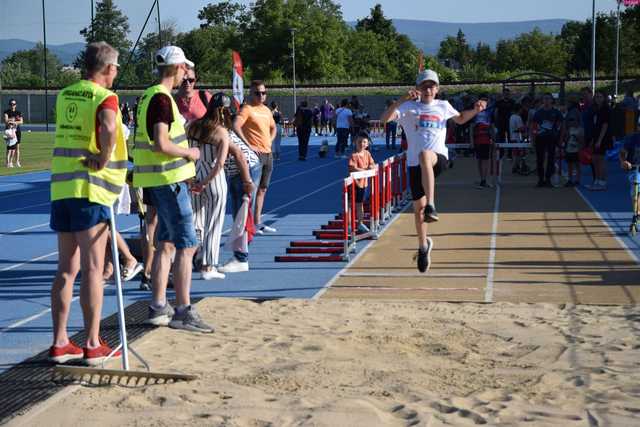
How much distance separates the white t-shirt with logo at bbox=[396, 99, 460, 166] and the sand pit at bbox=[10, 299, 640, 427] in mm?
1994

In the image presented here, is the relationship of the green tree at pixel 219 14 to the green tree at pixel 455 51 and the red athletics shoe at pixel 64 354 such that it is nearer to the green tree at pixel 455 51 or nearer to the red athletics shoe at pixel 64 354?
the green tree at pixel 455 51

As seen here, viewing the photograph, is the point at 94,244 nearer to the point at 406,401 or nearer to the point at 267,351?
the point at 267,351

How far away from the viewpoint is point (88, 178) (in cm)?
696

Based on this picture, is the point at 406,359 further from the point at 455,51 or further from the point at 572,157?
the point at 455,51

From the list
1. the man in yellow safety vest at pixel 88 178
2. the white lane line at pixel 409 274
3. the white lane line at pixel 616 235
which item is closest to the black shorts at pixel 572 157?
the white lane line at pixel 616 235

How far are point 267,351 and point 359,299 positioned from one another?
→ 235 cm

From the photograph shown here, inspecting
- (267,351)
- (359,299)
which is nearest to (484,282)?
(359,299)

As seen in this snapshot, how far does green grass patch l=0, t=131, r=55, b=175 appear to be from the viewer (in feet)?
97.7

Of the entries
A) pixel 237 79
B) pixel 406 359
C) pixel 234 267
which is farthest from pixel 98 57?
pixel 237 79

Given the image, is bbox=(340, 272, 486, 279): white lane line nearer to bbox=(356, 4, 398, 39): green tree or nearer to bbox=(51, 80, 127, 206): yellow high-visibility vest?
bbox=(51, 80, 127, 206): yellow high-visibility vest

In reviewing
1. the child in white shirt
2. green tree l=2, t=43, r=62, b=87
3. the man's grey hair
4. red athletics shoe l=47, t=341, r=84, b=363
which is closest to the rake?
red athletics shoe l=47, t=341, r=84, b=363

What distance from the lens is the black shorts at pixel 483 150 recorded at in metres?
21.6

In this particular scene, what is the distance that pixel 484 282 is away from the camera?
35.6ft

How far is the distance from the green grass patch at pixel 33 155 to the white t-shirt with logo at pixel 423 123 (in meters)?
19.8
